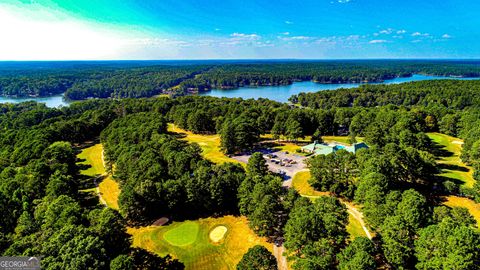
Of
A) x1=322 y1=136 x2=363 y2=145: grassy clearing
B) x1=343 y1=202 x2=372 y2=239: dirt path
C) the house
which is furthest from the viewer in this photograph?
x1=322 y1=136 x2=363 y2=145: grassy clearing

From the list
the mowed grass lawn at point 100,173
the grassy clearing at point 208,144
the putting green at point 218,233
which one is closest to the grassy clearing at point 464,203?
the putting green at point 218,233

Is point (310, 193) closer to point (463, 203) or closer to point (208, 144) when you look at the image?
point (463, 203)

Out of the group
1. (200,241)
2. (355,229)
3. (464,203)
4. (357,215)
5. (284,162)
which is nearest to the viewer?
(200,241)

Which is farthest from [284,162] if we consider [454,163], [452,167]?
[454,163]

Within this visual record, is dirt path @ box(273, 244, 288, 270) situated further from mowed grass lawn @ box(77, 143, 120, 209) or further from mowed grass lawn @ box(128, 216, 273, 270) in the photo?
mowed grass lawn @ box(77, 143, 120, 209)

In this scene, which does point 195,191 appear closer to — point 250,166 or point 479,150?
point 250,166

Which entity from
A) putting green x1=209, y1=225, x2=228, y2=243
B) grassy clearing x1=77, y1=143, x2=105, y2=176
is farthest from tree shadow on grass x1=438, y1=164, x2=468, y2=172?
grassy clearing x1=77, y1=143, x2=105, y2=176

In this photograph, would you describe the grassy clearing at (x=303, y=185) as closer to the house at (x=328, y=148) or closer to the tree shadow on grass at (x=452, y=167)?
the house at (x=328, y=148)
